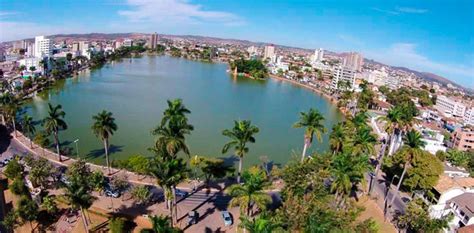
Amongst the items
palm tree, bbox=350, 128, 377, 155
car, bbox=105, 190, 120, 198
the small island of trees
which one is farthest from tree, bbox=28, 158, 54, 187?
the small island of trees

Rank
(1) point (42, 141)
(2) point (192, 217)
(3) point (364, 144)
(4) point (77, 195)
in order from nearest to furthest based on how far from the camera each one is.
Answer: (4) point (77, 195) → (2) point (192, 217) → (3) point (364, 144) → (1) point (42, 141)

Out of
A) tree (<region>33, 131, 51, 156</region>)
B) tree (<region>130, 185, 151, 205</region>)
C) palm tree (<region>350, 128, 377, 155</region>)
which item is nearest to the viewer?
tree (<region>130, 185, 151, 205</region>)

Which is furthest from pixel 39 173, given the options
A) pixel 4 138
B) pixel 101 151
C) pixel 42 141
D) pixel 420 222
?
pixel 420 222

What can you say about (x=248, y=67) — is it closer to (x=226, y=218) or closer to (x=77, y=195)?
(x=226, y=218)

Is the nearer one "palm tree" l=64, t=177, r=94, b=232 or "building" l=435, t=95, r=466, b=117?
"palm tree" l=64, t=177, r=94, b=232

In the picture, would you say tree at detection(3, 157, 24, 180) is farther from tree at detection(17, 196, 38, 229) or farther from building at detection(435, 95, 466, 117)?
building at detection(435, 95, 466, 117)

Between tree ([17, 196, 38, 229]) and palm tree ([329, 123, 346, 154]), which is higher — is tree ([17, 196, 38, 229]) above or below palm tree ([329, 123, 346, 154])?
below

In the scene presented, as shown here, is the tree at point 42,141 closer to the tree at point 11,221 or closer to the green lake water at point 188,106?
the green lake water at point 188,106

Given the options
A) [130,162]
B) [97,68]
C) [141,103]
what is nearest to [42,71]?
[97,68]
